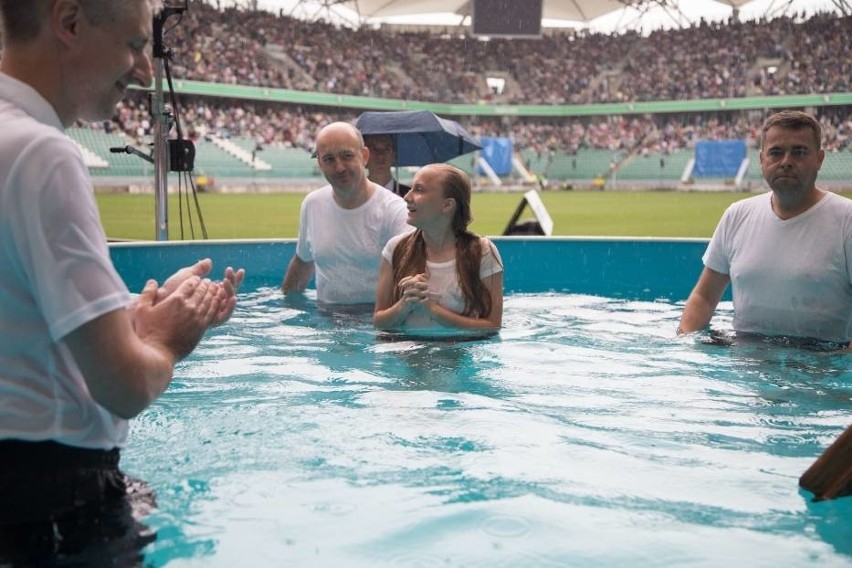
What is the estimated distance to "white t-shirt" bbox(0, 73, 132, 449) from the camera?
1.49m

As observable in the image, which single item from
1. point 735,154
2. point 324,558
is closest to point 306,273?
point 324,558

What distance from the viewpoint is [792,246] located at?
4.74 metres

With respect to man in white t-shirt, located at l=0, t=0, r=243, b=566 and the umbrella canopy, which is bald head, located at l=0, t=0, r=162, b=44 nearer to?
man in white t-shirt, located at l=0, t=0, r=243, b=566

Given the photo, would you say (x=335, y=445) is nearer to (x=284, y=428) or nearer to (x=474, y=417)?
(x=284, y=428)

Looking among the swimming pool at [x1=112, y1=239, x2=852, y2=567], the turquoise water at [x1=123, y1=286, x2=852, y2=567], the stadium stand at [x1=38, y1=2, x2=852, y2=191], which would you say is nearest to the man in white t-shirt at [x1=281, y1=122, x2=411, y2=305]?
the swimming pool at [x1=112, y1=239, x2=852, y2=567]

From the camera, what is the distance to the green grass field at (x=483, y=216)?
667 inches

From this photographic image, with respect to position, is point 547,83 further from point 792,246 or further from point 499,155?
point 792,246

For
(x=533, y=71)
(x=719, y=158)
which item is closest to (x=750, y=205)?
(x=719, y=158)

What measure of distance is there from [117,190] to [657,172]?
24.7 m

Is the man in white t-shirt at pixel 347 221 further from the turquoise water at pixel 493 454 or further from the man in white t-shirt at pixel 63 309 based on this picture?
the man in white t-shirt at pixel 63 309

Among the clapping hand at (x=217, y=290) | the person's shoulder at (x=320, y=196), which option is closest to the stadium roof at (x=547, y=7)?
the person's shoulder at (x=320, y=196)

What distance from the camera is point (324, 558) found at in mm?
2252

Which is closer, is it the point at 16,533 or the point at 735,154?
the point at 16,533

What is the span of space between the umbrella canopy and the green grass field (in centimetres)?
485
